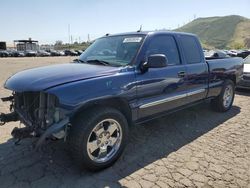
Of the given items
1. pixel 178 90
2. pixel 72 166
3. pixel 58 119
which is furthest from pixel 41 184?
pixel 178 90

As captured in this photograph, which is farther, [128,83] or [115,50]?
[115,50]

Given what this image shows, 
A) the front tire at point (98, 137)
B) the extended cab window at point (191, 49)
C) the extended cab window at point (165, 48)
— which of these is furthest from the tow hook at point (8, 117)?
the extended cab window at point (191, 49)

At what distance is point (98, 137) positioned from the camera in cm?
361

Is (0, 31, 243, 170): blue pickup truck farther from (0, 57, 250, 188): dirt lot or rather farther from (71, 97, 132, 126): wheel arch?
(0, 57, 250, 188): dirt lot

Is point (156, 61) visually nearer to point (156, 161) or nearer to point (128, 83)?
point (128, 83)

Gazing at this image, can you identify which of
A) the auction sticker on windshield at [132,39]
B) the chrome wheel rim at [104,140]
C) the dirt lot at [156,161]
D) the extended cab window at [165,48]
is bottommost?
the dirt lot at [156,161]

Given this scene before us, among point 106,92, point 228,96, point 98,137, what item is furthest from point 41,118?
point 228,96

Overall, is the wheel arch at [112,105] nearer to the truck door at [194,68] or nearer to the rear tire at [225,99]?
the truck door at [194,68]

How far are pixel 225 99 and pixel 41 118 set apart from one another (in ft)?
16.0

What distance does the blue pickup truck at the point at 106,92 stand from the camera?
3.28 m

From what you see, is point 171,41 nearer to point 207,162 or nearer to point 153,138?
point 153,138

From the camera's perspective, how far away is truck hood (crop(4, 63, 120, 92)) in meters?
3.28

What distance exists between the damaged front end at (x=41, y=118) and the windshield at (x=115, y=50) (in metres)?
1.21

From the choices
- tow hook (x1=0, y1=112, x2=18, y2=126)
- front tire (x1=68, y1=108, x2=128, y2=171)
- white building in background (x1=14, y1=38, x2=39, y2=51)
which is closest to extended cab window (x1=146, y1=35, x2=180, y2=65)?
front tire (x1=68, y1=108, x2=128, y2=171)
